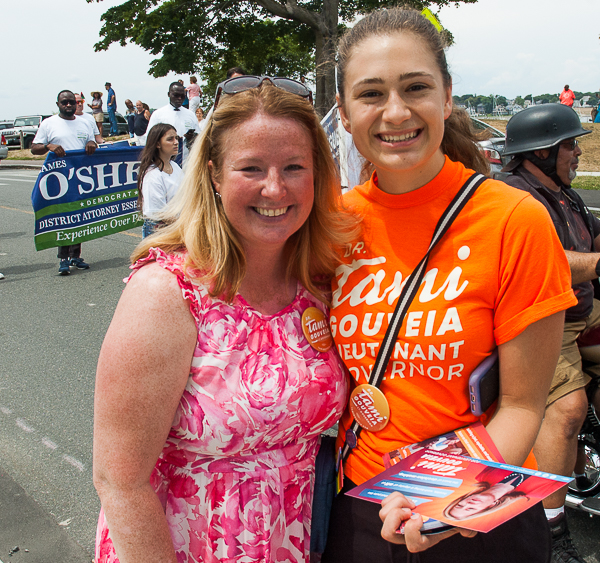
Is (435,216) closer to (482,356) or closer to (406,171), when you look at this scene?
(406,171)

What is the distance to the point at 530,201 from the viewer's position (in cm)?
141

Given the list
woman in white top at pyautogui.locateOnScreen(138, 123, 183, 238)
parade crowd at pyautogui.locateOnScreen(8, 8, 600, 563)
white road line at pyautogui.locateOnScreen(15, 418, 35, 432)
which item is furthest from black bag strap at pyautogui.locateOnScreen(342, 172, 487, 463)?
woman in white top at pyautogui.locateOnScreen(138, 123, 183, 238)

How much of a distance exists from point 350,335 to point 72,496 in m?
2.22

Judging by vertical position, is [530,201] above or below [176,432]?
above

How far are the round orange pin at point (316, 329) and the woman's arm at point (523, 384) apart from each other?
1.65 feet

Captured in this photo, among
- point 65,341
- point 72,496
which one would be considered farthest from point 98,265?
point 72,496

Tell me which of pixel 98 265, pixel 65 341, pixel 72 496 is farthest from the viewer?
pixel 98 265

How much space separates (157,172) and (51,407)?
3.29 m

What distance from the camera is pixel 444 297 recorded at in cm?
143

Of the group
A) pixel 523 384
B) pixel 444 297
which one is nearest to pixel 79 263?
pixel 444 297

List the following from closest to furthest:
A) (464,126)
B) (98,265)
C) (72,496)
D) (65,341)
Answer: (464,126) → (72,496) → (65,341) → (98,265)

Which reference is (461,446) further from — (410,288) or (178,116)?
(178,116)

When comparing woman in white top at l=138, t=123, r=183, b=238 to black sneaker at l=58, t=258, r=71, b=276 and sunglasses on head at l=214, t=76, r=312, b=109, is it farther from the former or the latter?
sunglasses on head at l=214, t=76, r=312, b=109

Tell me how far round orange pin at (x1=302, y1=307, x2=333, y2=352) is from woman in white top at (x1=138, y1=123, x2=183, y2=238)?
4925 millimetres
